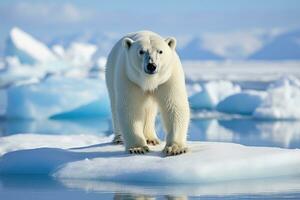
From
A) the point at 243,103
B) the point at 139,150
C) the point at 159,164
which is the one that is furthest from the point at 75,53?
the point at 159,164

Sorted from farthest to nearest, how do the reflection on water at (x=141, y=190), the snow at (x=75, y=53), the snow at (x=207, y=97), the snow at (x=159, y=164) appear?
the snow at (x=75, y=53) < the snow at (x=207, y=97) < the snow at (x=159, y=164) < the reflection on water at (x=141, y=190)

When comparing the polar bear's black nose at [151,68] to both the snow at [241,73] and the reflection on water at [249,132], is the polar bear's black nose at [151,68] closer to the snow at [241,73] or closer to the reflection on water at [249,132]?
the reflection on water at [249,132]

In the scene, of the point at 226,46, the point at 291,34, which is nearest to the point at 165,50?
the point at 291,34

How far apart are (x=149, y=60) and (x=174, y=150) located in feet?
2.15

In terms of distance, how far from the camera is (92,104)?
12.8 metres

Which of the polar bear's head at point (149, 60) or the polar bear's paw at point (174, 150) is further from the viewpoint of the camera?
the polar bear's paw at point (174, 150)

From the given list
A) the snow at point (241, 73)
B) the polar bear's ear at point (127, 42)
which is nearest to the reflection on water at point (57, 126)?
the polar bear's ear at point (127, 42)

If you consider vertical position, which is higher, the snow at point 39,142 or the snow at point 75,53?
the snow at point 75,53

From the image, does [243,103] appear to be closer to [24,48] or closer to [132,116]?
[132,116]

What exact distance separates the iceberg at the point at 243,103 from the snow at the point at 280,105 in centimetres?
46

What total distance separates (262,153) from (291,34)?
68716 millimetres

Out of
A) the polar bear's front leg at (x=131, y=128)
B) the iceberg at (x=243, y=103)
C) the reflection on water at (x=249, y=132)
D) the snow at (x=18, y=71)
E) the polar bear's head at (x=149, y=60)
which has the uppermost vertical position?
the snow at (x=18, y=71)

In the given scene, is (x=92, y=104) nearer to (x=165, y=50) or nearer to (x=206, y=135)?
(x=206, y=135)

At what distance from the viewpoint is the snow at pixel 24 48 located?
72.9 ft
